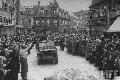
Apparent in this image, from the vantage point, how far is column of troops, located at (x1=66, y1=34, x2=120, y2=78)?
14.3m

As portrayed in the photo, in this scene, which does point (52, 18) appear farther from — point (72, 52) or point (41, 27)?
point (72, 52)

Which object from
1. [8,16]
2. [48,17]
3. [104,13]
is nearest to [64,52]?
[104,13]

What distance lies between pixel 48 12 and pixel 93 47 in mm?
49314

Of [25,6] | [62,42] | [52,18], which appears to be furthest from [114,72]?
[25,6]

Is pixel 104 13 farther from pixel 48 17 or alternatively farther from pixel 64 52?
pixel 48 17

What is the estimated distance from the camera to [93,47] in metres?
19.8

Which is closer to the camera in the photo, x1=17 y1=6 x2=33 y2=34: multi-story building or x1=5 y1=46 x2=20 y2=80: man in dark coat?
x1=5 y1=46 x2=20 y2=80: man in dark coat

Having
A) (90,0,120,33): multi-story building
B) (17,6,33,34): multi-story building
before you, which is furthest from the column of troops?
(17,6,33,34): multi-story building

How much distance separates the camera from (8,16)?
1906 inches

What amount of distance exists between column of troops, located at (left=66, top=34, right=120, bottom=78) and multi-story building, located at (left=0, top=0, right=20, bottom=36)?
1974 centimetres

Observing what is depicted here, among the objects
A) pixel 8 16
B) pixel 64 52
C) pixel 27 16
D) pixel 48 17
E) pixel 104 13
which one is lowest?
pixel 64 52

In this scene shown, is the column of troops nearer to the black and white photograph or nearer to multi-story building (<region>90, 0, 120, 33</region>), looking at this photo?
the black and white photograph

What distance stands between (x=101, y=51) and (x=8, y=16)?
3314 cm

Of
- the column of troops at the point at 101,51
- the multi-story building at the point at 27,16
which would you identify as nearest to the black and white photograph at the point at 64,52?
the column of troops at the point at 101,51
